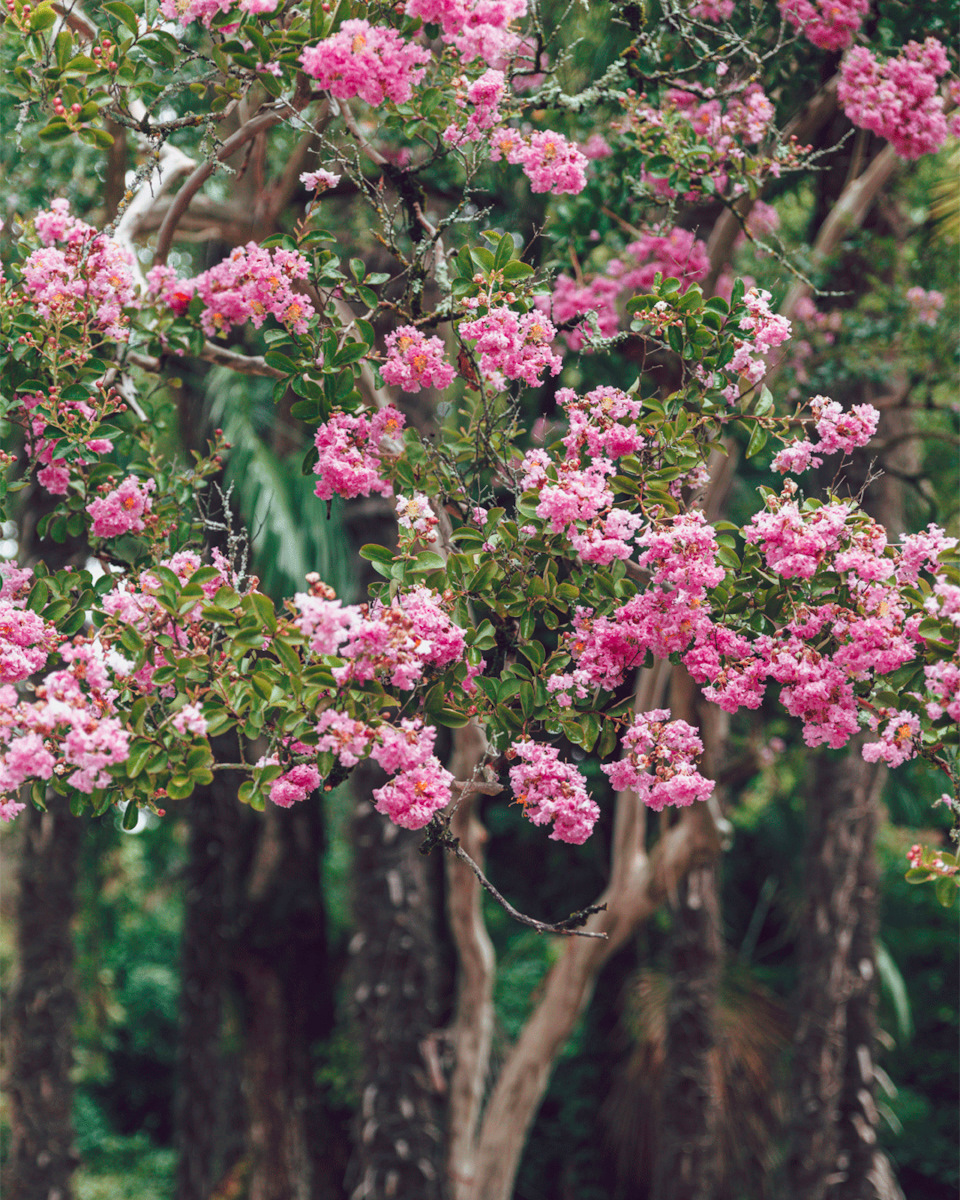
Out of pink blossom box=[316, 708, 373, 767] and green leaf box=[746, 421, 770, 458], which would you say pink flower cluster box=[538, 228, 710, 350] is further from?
pink blossom box=[316, 708, 373, 767]

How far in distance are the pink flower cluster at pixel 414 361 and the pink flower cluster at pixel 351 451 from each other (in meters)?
0.10

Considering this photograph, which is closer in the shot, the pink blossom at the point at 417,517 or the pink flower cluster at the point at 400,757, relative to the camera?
the pink flower cluster at the point at 400,757

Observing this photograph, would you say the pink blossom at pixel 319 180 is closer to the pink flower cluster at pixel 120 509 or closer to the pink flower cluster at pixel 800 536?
the pink flower cluster at pixel 120 509

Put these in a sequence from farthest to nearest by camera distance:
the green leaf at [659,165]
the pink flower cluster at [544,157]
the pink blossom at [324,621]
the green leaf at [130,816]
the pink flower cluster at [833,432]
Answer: the green leaf at [659,165] < the pink flower cluster at [544,157] < the pink flower cluster at [833,432] < the green leaf at [130,816] < the pink blossom at [324,621]

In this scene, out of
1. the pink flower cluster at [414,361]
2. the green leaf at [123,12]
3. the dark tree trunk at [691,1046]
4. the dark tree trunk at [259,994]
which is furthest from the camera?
the dark tree trunk at [259,994]

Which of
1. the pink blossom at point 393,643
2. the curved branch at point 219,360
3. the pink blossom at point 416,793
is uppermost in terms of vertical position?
the curved branch at point 219,360

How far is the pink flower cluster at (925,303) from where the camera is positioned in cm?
555

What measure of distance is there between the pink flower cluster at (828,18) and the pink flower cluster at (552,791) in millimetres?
2936

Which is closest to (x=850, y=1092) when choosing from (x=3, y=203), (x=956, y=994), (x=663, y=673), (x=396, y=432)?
(x=663, y=673)

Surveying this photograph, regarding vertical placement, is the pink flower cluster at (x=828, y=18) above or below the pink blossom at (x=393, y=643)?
above

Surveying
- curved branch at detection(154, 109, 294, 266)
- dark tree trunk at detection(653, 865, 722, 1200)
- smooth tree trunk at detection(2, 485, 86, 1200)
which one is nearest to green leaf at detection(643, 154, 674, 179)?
curved branch at detection(154, 109, 294, 266)

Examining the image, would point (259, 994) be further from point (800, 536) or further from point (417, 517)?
point (800, 536)

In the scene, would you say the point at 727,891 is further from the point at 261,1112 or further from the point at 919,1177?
the point at 261,1112

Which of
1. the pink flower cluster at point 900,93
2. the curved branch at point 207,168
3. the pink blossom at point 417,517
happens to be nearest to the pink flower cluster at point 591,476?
the pink blossom at point 417,517
